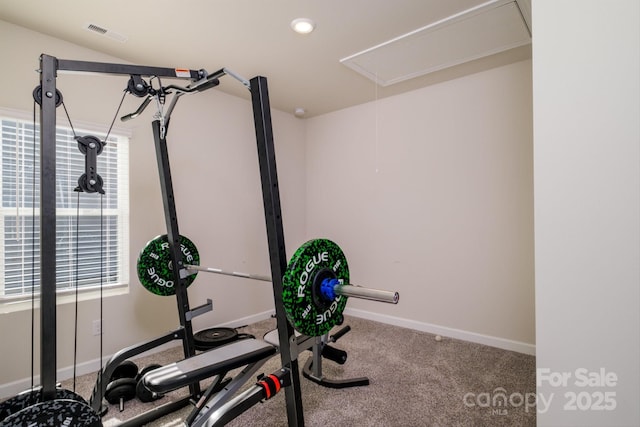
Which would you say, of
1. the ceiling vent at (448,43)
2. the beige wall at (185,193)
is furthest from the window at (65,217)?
the ceiling vent at (448,43)

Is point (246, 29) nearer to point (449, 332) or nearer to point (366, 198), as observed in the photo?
point (366, 198)

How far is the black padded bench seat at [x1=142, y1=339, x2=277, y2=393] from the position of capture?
127 centimetres

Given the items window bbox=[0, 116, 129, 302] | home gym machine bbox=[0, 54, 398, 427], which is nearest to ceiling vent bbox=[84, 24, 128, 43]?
window bbox=[0, 116, 129, 302]

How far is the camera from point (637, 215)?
936 mm

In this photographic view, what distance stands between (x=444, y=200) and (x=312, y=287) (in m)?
1.98

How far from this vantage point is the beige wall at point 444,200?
2.56m

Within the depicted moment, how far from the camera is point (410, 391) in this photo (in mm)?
2012

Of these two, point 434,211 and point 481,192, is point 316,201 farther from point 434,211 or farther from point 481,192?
point 481,192

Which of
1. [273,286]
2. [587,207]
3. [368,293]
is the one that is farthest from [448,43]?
[273,286]

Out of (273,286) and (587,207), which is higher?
(587,207)

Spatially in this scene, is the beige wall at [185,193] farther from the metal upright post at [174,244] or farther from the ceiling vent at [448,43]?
the ceiling vent at [448,43]

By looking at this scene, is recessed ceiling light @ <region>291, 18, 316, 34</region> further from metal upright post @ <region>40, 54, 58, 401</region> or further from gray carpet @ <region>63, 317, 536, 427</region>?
gray carpet @ <region>63, 317, 536, 427</region>

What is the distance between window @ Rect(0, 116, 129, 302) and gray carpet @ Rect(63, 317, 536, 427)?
70 cm

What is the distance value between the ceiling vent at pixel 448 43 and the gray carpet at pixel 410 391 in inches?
87.8
